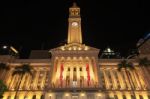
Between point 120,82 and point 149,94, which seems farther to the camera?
point 120,82

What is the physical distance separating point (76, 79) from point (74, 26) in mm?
39776

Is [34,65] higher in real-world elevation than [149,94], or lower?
higher

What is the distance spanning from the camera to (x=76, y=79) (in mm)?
69688

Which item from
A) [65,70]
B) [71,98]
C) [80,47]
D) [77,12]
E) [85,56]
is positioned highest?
[77,12]

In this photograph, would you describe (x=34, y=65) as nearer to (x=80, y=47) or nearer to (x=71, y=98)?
(x=80, y=47)

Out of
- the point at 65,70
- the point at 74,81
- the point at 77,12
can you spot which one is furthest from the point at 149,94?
the point at 77,12

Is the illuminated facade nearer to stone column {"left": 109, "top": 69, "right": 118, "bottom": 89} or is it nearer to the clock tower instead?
stone column {"left": 109, "top": 69, "right": 118, "bottom": 89}

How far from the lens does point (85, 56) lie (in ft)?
261

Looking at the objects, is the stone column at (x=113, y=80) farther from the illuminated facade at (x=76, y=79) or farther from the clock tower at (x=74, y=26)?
the clock tower at (x=74, y=26)

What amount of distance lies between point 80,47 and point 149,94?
1341 inches

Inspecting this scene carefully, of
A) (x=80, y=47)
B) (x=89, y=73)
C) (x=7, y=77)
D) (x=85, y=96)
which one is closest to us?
(x=85, y=96)

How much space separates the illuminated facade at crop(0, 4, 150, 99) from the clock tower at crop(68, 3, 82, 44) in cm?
1308

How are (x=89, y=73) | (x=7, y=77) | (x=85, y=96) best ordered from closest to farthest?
(x=85, y=96)
(x=89, y=73)
(x=7, y=77)

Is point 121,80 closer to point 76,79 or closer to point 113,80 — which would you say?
point 113,80
